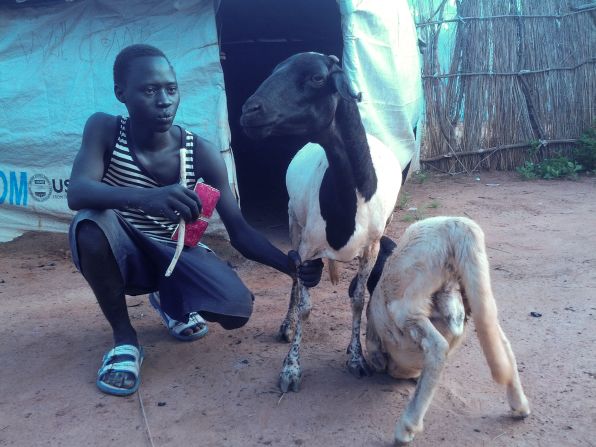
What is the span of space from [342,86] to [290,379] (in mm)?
1485

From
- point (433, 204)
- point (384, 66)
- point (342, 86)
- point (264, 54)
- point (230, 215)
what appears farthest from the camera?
point (264, 54)

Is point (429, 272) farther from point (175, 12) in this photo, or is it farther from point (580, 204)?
point (580, 204)

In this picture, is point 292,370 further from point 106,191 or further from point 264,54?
point 264,54

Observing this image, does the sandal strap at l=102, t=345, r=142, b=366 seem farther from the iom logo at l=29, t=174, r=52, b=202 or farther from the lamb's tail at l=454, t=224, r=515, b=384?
the iom logo at l=29, t=174, r=52, b=202

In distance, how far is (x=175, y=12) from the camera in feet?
16.7

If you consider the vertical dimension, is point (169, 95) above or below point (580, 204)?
above

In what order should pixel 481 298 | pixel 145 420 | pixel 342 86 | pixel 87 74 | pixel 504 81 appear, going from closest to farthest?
pixel 481 298, pixel 145 420, pixel 342 86, pixel 87 74, pixel 504 81

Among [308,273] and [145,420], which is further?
[308,273]

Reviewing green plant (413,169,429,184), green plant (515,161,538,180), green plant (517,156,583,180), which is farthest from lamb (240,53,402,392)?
green plant (517,156,583,180)

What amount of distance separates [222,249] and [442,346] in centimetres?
321

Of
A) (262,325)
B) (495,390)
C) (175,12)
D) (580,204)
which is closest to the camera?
(495,390)

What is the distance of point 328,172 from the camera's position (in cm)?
310

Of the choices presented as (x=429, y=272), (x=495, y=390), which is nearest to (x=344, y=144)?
(x=429, y=272)

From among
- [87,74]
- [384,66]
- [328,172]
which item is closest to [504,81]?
[384,66]
